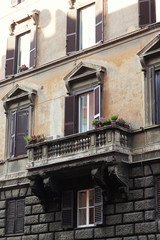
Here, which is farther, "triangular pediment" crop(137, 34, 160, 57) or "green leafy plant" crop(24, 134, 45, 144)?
"green leafy plant" crop(24, 134, 45, 144)

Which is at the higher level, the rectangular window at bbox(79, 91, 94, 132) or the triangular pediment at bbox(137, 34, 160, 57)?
the triangular pediment at bbox(137, 34, 160, 57)

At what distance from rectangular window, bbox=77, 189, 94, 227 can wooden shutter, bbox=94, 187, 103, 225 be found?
0.57 metres

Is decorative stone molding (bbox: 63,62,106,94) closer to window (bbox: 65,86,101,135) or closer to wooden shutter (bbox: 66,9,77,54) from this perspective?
window (bbox: 65,86,101,135)

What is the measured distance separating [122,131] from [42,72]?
19.1 ft

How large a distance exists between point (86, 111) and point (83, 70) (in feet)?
5.03

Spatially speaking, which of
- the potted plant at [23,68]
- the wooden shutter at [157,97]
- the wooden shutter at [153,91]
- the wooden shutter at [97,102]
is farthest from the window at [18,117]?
the wooden shutter at [157,97]

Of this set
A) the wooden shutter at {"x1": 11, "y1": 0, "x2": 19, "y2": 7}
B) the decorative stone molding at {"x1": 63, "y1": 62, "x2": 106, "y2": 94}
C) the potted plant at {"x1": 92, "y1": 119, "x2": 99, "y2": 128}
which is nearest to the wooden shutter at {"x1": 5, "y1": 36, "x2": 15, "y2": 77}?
the wooden shutter at {"x1": 11, "y1": 0, "x2": 19, "y2": 7}

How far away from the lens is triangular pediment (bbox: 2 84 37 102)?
2219cm

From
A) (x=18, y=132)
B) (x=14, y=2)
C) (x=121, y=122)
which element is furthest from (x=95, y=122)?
(x=14, y=2)

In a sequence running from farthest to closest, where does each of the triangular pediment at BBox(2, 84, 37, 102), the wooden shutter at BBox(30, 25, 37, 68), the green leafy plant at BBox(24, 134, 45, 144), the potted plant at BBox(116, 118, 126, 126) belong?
the wooden shutter at BBox(30, 25, 37, 68) → the triangular pediment at BBox(2, 84, 37, 102) → the green leafy plant at BBox(24, 134, 45, 144) → the potted plant at BBox(116, 118, 126, 126)

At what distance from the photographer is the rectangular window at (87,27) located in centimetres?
2109

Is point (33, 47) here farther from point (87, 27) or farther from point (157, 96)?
point (157, 96)

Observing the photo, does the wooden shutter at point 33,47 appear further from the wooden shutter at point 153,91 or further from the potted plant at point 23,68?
the wooden shutter at point 153,91

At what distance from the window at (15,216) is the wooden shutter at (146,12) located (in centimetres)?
805
